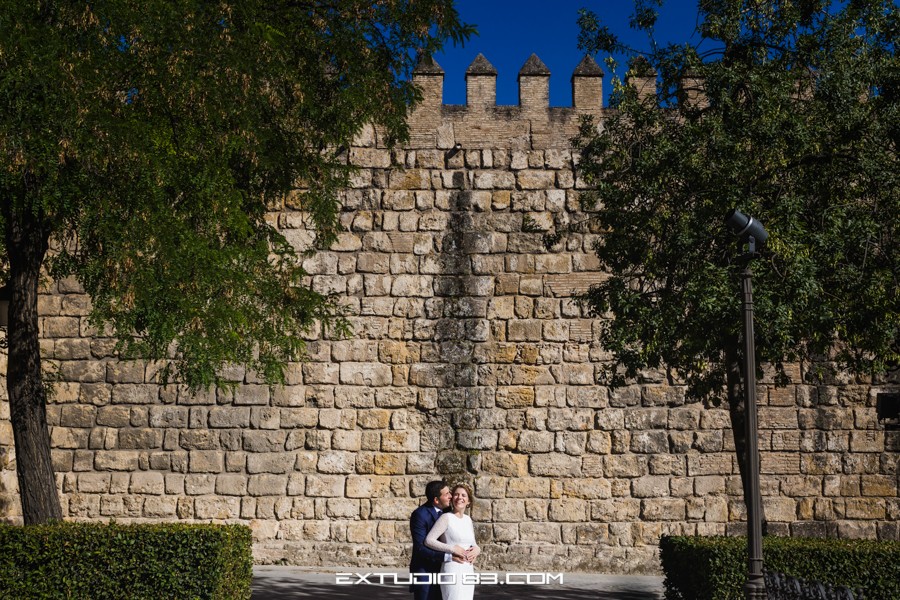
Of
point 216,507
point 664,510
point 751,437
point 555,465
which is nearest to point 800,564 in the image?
point 751,437

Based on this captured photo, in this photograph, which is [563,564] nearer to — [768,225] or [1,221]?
[768,225]

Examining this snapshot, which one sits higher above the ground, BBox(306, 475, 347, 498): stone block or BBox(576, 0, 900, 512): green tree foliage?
BBox(576, 0, 900, 512): green tree foliage

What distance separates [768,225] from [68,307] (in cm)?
811

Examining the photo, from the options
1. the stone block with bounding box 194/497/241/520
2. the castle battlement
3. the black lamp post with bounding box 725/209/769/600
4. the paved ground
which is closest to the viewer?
the black lamp post with bounding box 725/209/769/600

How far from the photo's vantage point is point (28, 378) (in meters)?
7.92

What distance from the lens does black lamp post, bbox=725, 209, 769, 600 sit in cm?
663

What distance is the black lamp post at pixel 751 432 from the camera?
6.63 m

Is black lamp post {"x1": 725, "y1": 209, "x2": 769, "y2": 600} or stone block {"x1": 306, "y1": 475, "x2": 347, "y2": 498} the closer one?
black lamp post {"x1": 725, "y1": 209, "x2": 769, "y2": 600}

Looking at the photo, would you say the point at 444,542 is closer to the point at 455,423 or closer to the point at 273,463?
the point at 455,423

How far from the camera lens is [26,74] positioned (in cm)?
681

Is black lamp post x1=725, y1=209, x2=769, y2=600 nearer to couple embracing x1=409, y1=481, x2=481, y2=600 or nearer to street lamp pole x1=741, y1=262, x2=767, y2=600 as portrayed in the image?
street lamp pole x1=741, y1=262, x2=767, y2=600

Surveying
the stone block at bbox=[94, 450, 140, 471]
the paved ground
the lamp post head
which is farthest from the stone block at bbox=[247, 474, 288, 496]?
the lamp post head

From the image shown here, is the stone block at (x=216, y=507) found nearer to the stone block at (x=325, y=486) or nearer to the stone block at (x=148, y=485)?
the stone block at (x=148, y=485)

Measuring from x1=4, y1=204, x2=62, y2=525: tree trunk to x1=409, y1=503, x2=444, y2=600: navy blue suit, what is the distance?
3.24 meters
